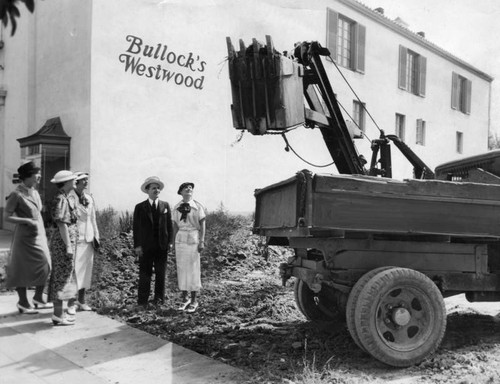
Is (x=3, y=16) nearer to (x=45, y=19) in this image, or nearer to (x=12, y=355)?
(x=12, y=355)

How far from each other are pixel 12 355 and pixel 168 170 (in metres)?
7.57

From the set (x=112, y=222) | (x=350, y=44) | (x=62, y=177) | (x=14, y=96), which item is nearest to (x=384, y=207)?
(x=62, y=177)

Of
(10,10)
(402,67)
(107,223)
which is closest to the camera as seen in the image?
(10,10)

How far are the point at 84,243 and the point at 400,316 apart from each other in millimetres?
4094

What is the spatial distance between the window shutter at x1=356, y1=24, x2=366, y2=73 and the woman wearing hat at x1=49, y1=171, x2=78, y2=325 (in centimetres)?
1304

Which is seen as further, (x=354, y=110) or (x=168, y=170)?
(x=354, y=110)

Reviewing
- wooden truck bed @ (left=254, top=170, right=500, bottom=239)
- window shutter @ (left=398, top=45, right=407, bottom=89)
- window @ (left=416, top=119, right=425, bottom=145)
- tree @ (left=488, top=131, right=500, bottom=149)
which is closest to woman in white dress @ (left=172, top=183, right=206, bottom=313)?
wooden truck bed @ (left=254, top=170, right=500, bottom=239)

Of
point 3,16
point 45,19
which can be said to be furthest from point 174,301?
point 45,19

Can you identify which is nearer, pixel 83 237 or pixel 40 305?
pixel 83 237

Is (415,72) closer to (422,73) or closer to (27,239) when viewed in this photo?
(422,73)

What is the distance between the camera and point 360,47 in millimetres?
17141

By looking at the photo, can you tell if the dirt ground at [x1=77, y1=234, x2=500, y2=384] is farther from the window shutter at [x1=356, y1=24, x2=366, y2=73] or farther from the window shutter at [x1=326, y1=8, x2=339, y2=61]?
the window shutter at [x1=356, y1=24, x2=366, y2=73]

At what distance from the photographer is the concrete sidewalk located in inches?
168

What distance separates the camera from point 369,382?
4.13 meters
